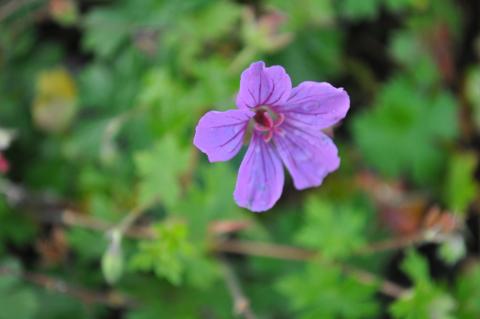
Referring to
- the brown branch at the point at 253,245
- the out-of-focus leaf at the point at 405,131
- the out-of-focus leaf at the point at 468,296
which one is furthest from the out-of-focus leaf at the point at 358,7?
the out-of-focus leaf at the point at 468,296

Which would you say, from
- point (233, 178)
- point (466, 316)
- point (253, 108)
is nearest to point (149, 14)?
point (233, 178)

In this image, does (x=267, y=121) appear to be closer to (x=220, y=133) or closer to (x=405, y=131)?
(x=220, y=133)

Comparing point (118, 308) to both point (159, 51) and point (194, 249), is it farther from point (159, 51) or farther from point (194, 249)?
point (159, 51)

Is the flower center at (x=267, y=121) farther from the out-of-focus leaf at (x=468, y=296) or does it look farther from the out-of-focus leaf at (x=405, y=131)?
the out-of-focus leaf at (x=405, y=131)

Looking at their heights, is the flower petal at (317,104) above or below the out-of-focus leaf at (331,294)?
above

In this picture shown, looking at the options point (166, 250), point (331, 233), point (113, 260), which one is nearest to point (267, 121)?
point (166, 250)

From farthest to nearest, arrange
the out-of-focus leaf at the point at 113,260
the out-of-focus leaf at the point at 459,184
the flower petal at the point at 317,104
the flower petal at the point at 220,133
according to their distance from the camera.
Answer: the out-of-focus leaf at the point at 459,184
the out-of-focus leaf at the point at 113,260
the flower petal at the point at 317,104
the flower petal at the point at 220,133
